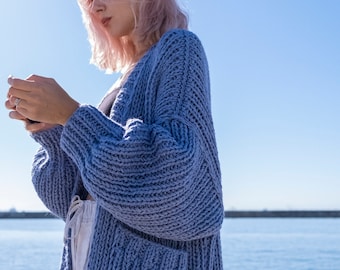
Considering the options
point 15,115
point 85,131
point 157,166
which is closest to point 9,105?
point 15,115

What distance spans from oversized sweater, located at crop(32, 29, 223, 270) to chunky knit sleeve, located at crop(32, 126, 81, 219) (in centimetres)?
11

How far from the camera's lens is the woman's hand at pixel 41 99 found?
875 millimetres

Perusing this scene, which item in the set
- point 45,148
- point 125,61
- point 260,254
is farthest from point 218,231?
point 260,254

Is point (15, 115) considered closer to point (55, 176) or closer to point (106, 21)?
point (55, 176)

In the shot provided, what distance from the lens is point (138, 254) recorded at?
0.88 meters

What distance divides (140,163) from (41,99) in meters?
0.16

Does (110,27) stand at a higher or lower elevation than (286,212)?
higher

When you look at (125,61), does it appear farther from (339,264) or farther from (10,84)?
(339,264)

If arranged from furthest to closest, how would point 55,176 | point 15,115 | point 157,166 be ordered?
point 55,176
point 15,115
point 157,166

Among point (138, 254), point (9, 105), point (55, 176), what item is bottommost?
point (138, 254)

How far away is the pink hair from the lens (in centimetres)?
109

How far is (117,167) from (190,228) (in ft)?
0.44

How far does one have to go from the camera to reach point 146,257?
881mm

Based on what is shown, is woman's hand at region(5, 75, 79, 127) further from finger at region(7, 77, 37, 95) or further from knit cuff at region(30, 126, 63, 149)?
knit cuff at region(30, 126, 63, 149)
